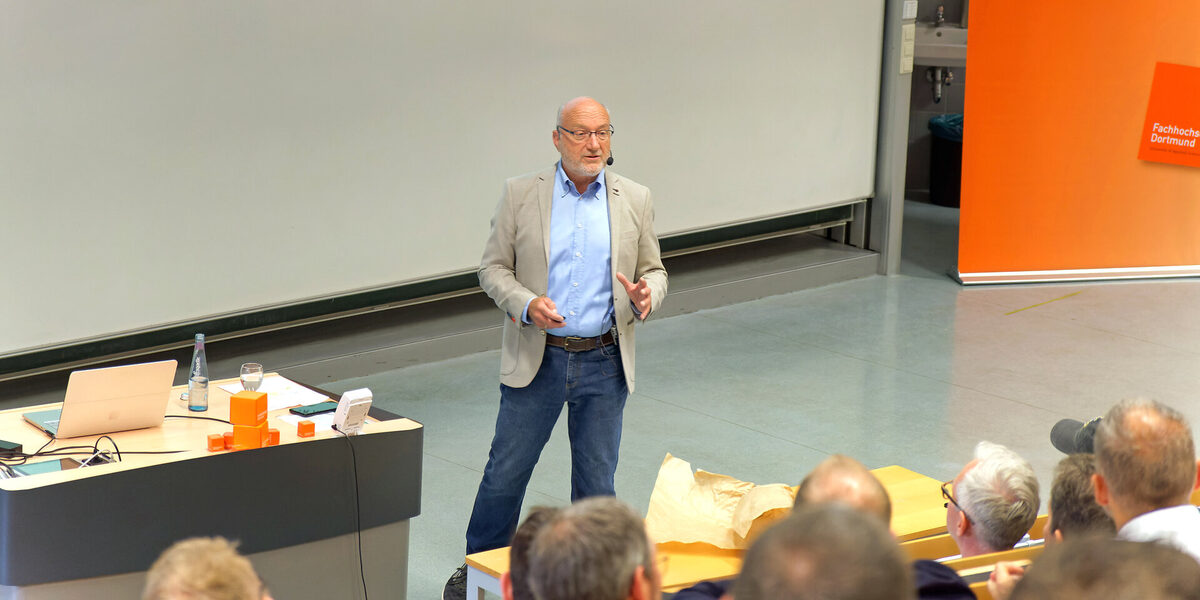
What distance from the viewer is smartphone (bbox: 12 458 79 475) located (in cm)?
354

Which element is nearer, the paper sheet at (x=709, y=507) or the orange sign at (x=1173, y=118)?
the paper sheet at (x=709, y=507)

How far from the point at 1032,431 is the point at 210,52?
172 inches

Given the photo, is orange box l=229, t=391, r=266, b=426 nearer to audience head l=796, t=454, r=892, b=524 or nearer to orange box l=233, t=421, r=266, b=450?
orange box l=233, t=421, r=266, b=450

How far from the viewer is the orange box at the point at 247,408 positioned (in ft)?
12.2

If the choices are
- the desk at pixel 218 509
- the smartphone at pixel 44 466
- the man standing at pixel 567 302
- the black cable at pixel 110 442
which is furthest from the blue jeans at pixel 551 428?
the smartphone at pixel 44 466

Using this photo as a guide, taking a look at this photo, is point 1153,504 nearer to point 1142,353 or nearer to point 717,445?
point 717,445

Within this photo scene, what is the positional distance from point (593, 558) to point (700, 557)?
1.70 m

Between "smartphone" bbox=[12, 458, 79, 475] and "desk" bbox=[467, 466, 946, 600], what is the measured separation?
1.15 metres

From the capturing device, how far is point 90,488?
3.46 metres

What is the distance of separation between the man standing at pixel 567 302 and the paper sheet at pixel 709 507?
64 centimetres

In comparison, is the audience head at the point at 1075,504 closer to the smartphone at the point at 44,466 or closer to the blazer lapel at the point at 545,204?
the blazer lapel at the point at 545,204

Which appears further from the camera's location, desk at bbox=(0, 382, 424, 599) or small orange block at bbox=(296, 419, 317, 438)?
small orange block at bbox=(296, 419, 317, 438)

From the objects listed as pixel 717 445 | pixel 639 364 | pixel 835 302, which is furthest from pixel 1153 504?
pixel 835 302

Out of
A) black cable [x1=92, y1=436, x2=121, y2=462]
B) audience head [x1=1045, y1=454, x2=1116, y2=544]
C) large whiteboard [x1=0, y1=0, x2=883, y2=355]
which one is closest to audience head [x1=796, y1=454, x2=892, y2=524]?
audience head [x1=1045, y1=454, x2=1116, y2=544]
